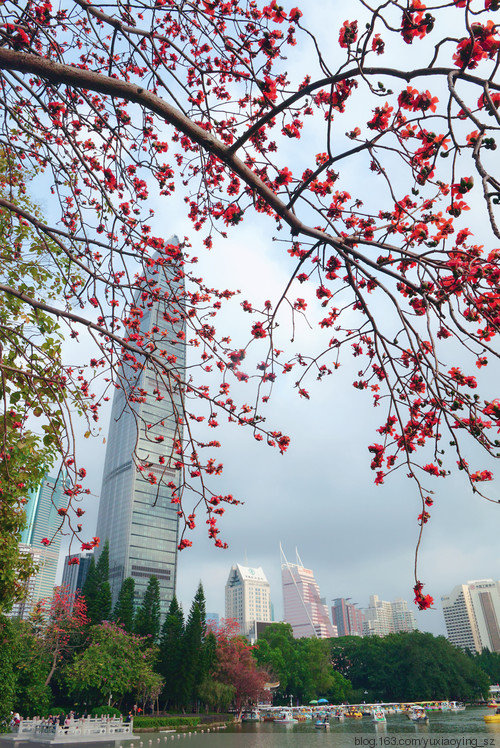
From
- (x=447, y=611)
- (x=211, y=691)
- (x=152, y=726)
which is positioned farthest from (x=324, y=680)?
(x=447, y=611)

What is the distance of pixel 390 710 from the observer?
124 feet

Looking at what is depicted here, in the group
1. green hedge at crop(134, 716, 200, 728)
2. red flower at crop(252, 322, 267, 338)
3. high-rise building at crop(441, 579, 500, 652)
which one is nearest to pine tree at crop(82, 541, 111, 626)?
green hedge at crop(134, 716, 200, 728)

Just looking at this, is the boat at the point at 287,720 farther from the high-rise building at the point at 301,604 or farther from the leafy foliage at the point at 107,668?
the high-rise building at the point at 301,604

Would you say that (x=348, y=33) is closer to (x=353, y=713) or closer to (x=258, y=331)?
(x=258, y=331)

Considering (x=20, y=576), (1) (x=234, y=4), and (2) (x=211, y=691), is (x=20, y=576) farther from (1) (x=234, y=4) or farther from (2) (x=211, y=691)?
(2) (x=211, y=691)

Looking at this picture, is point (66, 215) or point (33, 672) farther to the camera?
point (33, 672)

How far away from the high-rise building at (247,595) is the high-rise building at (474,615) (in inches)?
1502

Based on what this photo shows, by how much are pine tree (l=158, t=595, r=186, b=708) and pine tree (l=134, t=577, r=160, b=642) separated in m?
0.84

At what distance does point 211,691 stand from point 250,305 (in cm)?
2986

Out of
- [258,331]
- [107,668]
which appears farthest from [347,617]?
[258,331]

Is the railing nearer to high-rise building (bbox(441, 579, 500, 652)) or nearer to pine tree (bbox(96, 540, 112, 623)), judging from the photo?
pine tree (bbox(96, 540, 112, 623))

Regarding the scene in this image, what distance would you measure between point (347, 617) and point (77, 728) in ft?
486

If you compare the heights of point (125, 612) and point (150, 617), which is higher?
point (125, 612)

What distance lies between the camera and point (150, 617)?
30156 mm
